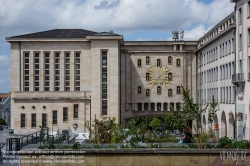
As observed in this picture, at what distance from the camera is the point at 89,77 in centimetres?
6450

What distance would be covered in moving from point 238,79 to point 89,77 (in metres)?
25.4

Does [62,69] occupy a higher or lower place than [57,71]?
higher

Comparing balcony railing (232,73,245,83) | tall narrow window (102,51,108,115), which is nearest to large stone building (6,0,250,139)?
tall narrow window (102,51,108,115)

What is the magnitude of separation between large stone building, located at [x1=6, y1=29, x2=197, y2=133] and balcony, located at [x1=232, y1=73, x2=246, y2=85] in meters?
20.4

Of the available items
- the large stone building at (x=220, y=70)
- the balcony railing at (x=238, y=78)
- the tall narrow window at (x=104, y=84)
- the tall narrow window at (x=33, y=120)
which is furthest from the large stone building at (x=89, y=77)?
the balcony railing at (x=238, y=78)

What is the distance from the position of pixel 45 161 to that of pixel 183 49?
4547cm

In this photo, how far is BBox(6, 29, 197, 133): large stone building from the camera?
203 feet

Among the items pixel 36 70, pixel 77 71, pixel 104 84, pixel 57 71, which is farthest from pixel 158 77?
pixel 36 70

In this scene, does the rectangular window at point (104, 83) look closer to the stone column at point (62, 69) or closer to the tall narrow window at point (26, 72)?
the stone column at point (62, 69)

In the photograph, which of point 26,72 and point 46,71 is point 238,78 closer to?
point 46,71

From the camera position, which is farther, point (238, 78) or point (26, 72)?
point (26, 72)

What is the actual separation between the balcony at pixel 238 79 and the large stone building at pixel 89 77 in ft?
67.0

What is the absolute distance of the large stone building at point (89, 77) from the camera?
61.9 meters

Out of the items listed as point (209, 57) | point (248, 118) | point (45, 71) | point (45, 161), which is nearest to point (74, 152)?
point (45, 161)
